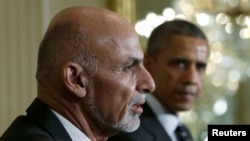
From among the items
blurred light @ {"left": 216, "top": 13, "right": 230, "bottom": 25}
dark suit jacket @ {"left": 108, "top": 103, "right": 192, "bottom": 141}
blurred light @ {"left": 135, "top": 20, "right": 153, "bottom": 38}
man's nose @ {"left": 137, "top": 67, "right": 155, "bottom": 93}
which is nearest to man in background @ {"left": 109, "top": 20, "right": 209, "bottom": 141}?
dark suit jacket @ {"left": 108, "top": 103, "right": 192, "bottom": 141}

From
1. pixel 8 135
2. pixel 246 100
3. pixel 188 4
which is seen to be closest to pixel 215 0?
pixel 188 4

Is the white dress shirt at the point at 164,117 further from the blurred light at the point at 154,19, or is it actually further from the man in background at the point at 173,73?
the blurred light at the point at 154,19

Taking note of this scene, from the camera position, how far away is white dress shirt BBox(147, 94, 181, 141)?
1.85 m

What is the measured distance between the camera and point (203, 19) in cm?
288

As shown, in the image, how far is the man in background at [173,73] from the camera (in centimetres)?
186

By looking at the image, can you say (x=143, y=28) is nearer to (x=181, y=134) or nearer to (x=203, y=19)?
(x=203, y=19)

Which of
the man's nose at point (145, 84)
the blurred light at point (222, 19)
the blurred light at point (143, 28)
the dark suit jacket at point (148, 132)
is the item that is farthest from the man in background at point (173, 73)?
the blurred light at point (222, 19)

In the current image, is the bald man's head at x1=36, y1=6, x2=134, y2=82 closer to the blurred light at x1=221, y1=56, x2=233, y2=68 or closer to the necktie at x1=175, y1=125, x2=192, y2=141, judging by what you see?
the necktie at x1=175, y1=125, x2=192, y2=141

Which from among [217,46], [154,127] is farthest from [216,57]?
[154,127]

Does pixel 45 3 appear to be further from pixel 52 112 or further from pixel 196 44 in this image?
pixel 52 112

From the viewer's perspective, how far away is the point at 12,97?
254 cm

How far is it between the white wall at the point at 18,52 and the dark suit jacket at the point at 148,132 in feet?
2.85

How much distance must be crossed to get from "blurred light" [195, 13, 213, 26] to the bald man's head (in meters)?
1.60

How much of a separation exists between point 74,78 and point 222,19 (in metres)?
1.71
